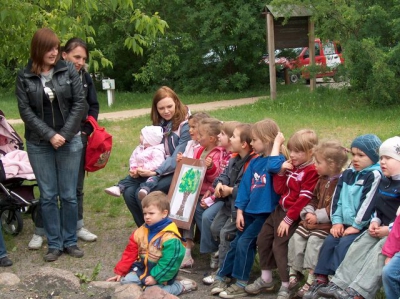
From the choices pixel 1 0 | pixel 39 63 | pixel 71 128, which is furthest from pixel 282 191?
pixel 1 0

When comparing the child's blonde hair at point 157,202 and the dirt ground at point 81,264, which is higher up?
the child's blonde hair at point 157,202

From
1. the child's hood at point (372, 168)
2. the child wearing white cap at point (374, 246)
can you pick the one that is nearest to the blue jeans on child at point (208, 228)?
the child wearing white cap at point (374, 246)

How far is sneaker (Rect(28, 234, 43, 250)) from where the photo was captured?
23.5ft

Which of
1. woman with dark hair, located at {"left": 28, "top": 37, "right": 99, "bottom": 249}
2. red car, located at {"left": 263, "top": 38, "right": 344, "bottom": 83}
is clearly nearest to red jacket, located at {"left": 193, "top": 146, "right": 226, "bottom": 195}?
woman with dark hair, located at {"left": 28, "top": 37, "right": 99, "bottom": 249}

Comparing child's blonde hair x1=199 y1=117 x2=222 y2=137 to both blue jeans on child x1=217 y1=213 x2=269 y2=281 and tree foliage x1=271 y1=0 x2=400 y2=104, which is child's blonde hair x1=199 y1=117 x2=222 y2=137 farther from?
tree foliage x1=271 y1=0 x2=400 y2=104

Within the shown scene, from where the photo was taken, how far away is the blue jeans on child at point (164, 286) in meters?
5.58

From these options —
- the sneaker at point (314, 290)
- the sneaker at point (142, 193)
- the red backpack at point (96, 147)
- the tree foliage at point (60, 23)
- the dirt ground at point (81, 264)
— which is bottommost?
the dirt ground at point (81, 264)

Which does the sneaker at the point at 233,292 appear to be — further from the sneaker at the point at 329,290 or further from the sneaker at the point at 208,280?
the sneaker at the point at 329,290

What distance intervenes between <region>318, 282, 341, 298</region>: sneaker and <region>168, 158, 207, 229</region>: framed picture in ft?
5.91

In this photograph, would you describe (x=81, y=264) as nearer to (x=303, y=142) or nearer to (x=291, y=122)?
(x=303, y=142)

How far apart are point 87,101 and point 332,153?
120 inches

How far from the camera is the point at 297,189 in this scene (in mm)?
5520

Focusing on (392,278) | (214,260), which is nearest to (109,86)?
(214,260)

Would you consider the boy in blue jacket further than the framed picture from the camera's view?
No
